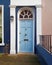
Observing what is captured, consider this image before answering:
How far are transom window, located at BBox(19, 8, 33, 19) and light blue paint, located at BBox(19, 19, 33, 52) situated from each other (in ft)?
0.90

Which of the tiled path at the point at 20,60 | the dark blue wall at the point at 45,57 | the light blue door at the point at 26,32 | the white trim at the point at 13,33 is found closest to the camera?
the dark blue wall at the point at 45,57

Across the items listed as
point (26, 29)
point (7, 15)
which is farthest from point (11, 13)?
point (26, 29)

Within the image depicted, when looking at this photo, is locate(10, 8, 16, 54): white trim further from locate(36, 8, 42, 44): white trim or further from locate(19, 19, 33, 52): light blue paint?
locate(36, 8, 42, 44): white trim

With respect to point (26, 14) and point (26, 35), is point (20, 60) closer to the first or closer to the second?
point (26, 35)

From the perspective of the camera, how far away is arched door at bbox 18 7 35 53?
758 inches

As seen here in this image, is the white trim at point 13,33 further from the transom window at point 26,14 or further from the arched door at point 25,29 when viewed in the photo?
the transom window at point 26,14

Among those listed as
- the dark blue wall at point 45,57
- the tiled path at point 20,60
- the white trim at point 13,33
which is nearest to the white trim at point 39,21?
the white trim at point 13,33

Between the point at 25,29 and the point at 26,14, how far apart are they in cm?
102

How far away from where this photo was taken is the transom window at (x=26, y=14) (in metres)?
19.3

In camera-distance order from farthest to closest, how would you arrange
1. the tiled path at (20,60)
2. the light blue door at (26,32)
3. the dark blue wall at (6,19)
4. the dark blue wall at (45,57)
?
the light blue door at (26,32), the dark blue wall at (6,19), the tiled path at (20,60), the dark blue wall at (45,57)

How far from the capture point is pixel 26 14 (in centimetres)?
1938

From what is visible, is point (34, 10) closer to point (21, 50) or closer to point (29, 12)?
point (29, 12)

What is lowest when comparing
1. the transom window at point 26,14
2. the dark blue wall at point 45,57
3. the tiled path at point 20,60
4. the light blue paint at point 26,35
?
the tiled path at point 20,60

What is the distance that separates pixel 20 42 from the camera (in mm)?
19297
